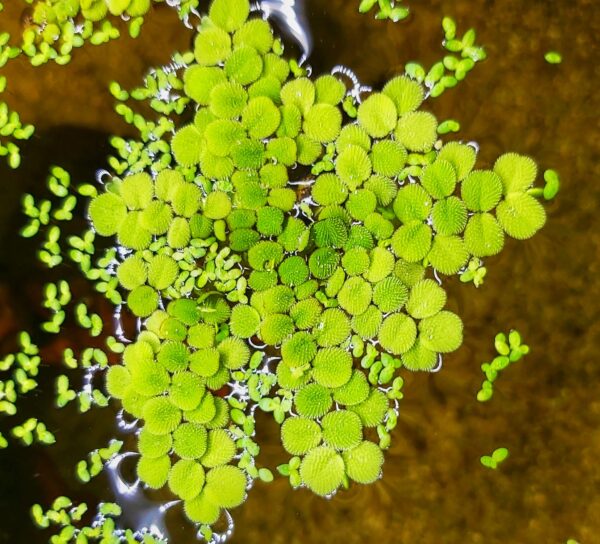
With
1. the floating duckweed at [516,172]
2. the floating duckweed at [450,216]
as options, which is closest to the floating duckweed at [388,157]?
the floating duckweed at [450,216]

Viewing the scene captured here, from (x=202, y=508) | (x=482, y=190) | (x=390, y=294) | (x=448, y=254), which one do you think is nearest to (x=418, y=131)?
(x=482, y=190)

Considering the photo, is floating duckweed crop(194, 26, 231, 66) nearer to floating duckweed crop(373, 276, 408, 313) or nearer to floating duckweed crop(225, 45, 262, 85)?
floating duckweed crop(225, 45, 262, 85)

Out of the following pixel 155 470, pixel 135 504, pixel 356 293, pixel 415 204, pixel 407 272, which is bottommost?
pixel 135 504

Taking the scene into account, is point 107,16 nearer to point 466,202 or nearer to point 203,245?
point 203,245

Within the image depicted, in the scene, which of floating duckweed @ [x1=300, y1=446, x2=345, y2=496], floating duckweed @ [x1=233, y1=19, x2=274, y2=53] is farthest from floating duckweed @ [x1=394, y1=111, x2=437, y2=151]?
floating duckweed @ [x1=300, y1=446, x2=345, y2=496]

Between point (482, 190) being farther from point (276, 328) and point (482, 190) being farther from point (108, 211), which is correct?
point (108, 211)

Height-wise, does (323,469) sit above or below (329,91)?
below

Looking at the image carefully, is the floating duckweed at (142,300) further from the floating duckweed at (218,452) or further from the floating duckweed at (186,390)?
the floating duckweed at (218,452)
